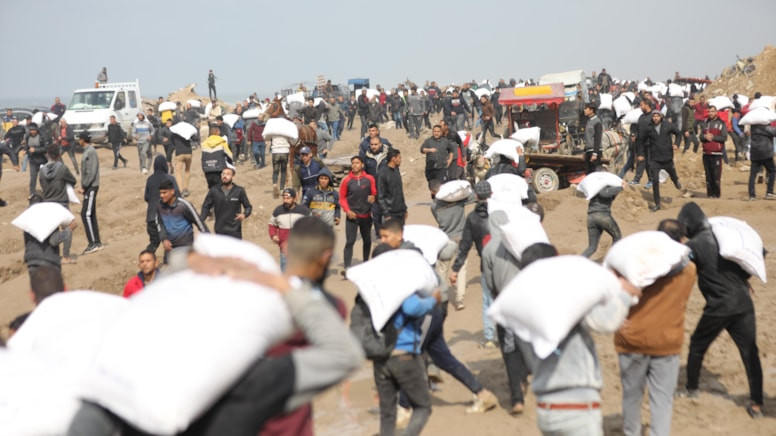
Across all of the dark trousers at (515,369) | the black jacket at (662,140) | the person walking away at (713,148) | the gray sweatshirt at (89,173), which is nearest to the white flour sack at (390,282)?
the dark trousers at (515,369)

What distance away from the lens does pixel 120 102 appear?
25.9 metres

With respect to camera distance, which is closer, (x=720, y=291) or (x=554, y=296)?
(x=554, y=296)

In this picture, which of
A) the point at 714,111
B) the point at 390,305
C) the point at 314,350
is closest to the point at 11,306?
the point at 390,305

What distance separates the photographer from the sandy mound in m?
30.3

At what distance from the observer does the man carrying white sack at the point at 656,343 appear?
4953mm

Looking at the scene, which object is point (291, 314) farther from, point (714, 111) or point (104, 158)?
point (104, 158)

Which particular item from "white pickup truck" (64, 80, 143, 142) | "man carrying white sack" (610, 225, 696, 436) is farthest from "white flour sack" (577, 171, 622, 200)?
"white pickup truck" (64, 80, 143, 142)

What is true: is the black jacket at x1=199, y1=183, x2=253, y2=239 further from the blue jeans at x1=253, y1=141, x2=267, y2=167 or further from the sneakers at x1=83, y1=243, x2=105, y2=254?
the blue jeans at x1=253, y1=141, x2=267, y2=167

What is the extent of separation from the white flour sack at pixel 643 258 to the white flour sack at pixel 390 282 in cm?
119

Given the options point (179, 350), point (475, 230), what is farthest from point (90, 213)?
point (179, 350)

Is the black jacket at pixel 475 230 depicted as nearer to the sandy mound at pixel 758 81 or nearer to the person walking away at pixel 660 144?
the person walking away at pixel 660 144

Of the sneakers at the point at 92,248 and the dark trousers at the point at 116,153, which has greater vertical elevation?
the dark trousers at the point at 116,153

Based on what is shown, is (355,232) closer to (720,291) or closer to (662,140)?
(720,291)

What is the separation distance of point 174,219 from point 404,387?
4.91 meters
